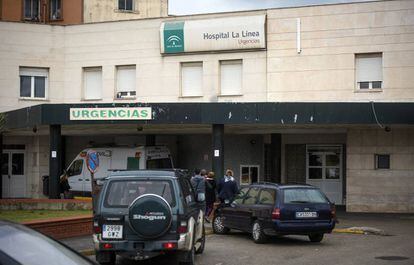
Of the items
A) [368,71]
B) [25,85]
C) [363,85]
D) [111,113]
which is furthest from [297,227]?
[25,85]

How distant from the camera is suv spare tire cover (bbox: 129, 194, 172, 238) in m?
10.8

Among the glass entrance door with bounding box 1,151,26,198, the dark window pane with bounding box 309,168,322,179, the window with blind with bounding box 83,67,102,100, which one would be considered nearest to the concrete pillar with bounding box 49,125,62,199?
the window with blind with bounding box 83,67,102,100

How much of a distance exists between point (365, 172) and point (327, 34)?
5.74 meters

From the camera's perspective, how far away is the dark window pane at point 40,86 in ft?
102

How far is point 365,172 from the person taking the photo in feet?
84.2

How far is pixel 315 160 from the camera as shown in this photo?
29391mm

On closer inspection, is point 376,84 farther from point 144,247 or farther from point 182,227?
point 144,247

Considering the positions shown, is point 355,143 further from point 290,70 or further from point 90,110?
point 90,110

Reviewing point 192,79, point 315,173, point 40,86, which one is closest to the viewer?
point 192,79

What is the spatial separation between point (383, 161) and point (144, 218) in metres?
16.8

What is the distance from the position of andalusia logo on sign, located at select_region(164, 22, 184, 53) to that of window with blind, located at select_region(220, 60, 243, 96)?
204 centimetres

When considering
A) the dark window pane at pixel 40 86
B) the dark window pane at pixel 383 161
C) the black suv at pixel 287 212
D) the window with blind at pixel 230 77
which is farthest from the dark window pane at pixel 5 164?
the black suv at pixel 287 212

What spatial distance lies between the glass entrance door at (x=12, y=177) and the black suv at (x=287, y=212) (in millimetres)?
18095

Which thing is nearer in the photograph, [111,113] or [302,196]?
[302,196]
